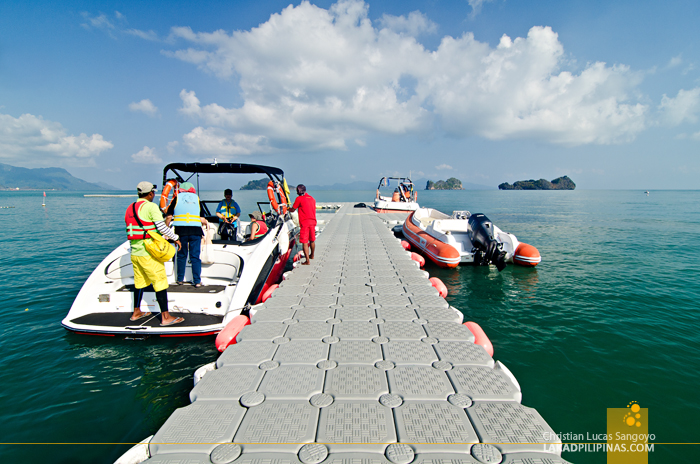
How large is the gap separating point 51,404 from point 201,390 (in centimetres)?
294

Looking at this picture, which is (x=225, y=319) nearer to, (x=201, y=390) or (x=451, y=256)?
(x=201, y=390)

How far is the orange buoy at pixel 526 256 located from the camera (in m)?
10.3

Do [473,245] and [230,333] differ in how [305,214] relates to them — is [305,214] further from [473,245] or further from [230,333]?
[473,245]

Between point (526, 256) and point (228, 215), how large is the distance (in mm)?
9882

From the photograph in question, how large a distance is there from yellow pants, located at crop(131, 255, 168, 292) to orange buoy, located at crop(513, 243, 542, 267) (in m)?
10.8

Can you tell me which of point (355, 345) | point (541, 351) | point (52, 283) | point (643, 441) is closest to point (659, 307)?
point (541, 351)

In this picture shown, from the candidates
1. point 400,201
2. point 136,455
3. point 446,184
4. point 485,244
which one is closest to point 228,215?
point 136,455

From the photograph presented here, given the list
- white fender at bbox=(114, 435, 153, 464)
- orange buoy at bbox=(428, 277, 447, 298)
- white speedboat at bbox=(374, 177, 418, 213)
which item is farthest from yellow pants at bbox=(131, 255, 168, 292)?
white speedboat at bbox=(374, 177, 418, 213)

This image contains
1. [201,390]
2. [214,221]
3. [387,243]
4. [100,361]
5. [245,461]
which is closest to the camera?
[245,461]

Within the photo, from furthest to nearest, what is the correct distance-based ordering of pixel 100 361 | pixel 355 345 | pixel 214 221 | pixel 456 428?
pixel 214 221
pixel 100 361
pixel 355 345
pixel 456 428

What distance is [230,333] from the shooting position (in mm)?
4254

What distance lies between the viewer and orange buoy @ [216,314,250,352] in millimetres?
4113

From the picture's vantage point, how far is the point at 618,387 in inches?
167

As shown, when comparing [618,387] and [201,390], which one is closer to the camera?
[201,390]
